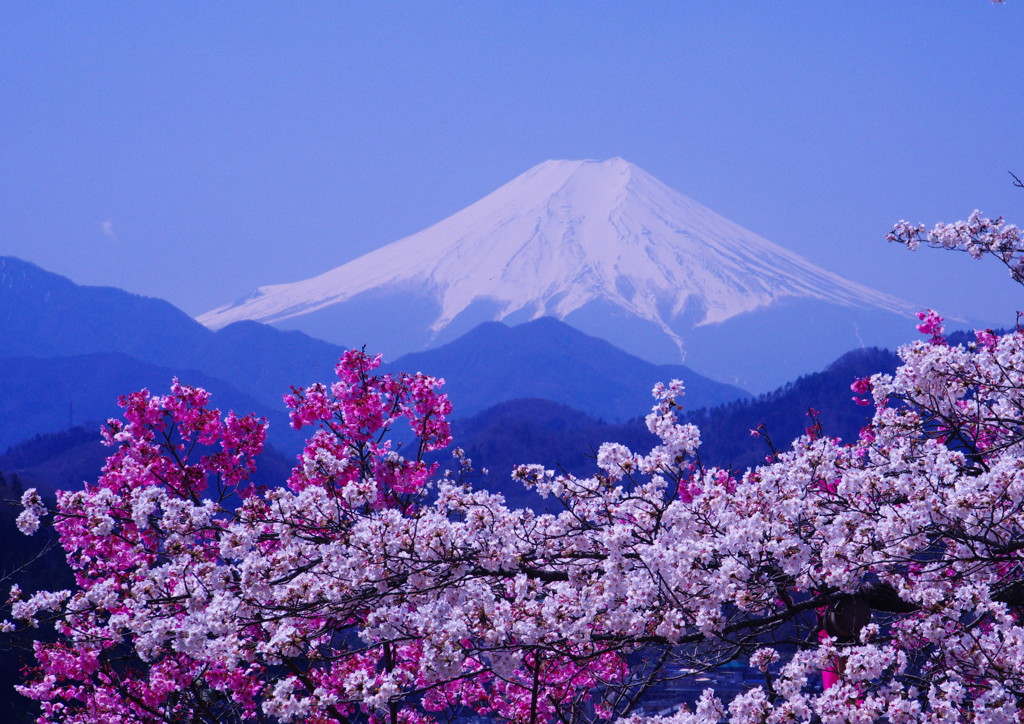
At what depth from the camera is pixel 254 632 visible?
652 cm

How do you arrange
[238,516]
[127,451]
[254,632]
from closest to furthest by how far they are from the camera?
1. [238,516]
2. [254,632]
3. [127,451]

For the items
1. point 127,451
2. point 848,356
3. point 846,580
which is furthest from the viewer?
point 848,356

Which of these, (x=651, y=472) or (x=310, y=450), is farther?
(x=310, y=450)

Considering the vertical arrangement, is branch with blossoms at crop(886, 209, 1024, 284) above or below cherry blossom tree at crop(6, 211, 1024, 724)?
above

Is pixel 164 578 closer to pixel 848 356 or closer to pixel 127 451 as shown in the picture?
pixel 127 451

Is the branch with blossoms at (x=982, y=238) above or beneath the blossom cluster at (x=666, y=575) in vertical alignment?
above

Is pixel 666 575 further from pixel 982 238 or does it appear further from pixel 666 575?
pixel 982 238

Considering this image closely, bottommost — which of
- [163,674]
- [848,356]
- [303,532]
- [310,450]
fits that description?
[163,674]

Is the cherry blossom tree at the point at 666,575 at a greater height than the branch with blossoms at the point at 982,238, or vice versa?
the branch with blossoms at the point at 982,238

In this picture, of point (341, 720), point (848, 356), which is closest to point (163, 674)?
point (341, 720)

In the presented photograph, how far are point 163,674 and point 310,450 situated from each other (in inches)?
95.0

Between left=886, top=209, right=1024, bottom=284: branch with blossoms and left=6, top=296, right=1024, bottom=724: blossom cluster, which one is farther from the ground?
left=886, top=209, right=1024, bottom=284: branch with blossoms

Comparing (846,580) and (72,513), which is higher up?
(72,513)

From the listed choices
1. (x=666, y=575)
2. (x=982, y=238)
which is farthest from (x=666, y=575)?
(x=982, y=238)
